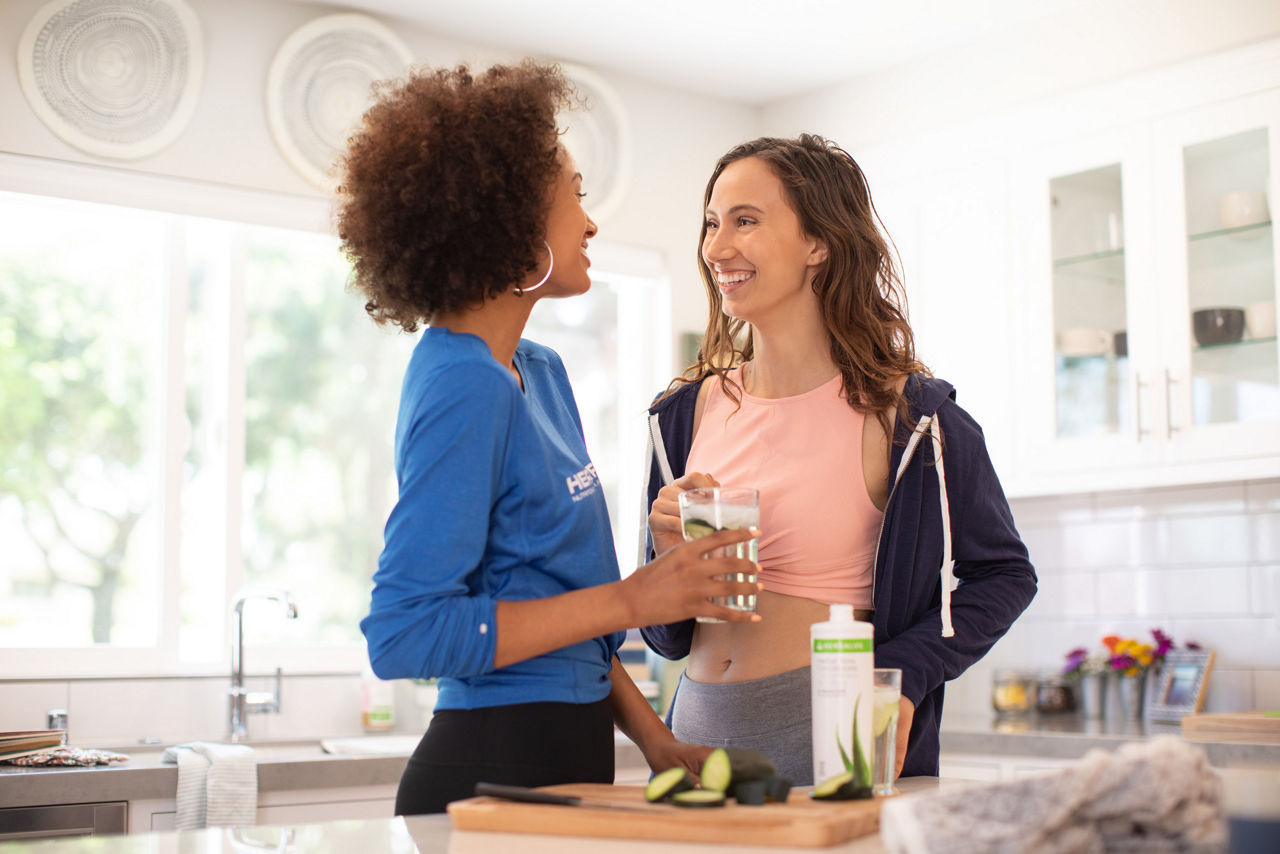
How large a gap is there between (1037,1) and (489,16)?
155 centimetres

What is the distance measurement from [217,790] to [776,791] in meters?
1.73

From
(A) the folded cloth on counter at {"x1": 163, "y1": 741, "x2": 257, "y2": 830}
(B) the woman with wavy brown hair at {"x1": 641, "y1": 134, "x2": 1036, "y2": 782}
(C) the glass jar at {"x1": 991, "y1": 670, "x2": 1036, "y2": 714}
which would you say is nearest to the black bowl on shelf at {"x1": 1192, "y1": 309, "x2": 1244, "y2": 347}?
(C) the glass jar at {"x1": 991, "y1": 670, "x2": 1036, "y2": 714}

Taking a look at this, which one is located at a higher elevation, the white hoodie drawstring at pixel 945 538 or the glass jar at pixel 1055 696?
the white hoodie drawstring at pixel 945 538

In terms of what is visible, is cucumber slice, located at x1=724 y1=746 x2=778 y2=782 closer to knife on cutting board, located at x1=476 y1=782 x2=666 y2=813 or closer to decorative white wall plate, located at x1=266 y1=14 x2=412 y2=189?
knife on cutting board, located at x1=476 y1=782 x2=666 y2=813

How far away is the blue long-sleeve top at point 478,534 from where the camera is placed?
3.86ft

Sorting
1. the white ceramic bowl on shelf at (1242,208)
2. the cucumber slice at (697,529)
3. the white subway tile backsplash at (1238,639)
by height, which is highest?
the white ceramic bowl on shelf at (1242,208)

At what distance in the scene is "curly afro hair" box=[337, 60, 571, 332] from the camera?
1.32m

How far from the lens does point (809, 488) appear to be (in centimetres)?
179

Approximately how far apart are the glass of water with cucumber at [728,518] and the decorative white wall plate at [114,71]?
247cm

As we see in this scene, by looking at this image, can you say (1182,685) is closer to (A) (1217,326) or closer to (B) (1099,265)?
(A) (1217,326)

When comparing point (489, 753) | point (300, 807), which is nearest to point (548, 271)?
point (489, 753)

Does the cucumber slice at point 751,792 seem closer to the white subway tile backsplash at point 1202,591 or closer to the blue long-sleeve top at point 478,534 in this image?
the blue long-sleeve top at point 478,534

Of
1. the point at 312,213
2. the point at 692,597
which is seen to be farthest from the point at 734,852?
the point at 312,213

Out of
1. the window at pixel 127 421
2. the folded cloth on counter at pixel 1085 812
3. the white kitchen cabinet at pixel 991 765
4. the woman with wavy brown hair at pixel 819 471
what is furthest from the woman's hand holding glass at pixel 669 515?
the window at pixel 127 421
